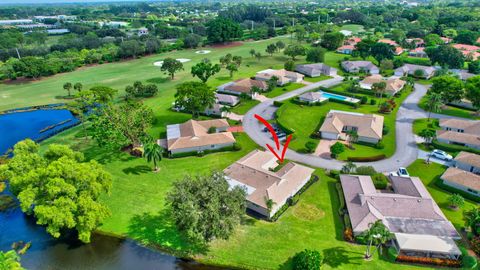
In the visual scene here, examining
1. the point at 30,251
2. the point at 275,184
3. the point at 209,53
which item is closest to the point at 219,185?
the point at 275,184

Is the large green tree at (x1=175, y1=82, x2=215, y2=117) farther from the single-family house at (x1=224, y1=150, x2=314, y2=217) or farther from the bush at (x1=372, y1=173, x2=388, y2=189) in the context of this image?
the bush at (x1=372, y1=173, x2=388, y2=189)

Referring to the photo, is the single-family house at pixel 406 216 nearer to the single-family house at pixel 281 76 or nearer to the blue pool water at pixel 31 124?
the single-family house at pixel 281 76

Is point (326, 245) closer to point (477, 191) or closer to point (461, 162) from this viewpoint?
point (477, 191)

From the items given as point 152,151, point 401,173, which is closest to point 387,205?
point 401,173

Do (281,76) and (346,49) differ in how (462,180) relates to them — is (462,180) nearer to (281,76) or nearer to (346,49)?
(281,76)

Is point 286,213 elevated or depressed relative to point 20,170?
depressed

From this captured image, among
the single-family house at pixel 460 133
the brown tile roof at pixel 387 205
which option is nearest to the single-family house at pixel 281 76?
the single-family house at pixel 460 133
